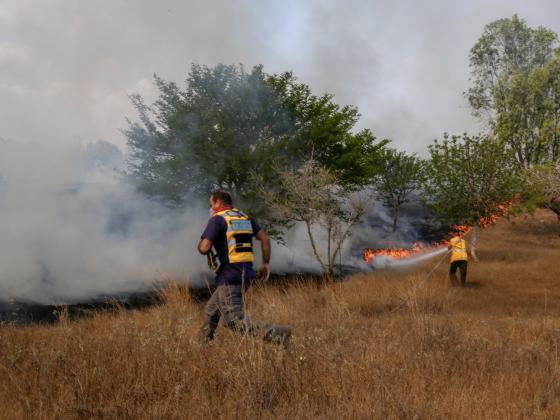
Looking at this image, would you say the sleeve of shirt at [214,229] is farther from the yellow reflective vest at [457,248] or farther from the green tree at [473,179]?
the green tree at [473,179]

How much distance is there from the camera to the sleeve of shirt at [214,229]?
4.64 meters

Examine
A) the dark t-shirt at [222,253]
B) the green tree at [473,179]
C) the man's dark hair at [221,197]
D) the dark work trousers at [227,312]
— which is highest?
the green tree at [473,179]

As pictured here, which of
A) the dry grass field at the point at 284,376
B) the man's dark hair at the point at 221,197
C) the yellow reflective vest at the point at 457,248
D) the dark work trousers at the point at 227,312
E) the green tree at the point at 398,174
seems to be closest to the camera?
the dry grass field at the point at 284,376

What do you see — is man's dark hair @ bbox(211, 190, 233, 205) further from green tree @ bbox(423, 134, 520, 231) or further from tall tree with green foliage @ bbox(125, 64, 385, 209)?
green tree @ bbox(423, 134, 520, 231)

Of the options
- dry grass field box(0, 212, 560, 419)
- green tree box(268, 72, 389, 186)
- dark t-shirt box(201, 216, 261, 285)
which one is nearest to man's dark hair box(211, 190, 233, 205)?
dark t-shirt box(201, 216, 261, 285)

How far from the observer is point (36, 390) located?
333 centimetres

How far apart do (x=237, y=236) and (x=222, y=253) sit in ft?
0.73

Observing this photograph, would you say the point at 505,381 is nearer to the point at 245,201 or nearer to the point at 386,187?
the point at 245,201

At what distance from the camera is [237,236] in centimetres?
475

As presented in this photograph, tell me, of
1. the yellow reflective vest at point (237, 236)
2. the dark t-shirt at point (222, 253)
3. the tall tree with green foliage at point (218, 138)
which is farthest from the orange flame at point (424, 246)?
the dark t-shirt at point (222, 253)

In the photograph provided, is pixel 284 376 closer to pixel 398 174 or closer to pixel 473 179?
pixel 473 179

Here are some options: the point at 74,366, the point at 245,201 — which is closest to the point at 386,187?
the point at 245,201

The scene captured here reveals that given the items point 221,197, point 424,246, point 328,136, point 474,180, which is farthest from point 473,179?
point 221,197

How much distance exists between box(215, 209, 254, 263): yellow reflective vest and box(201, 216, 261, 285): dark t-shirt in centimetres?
4
